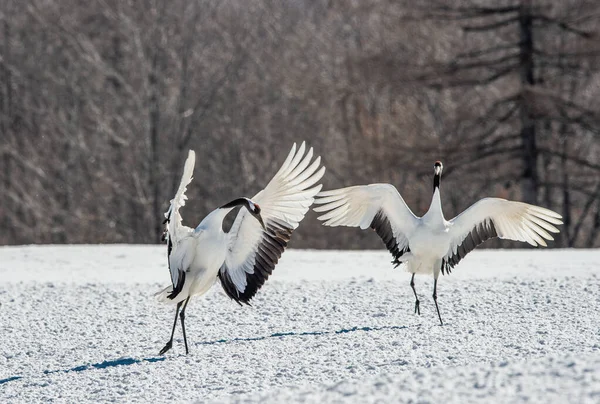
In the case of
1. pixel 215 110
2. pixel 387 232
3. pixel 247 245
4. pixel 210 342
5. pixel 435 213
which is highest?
pixel 215 110

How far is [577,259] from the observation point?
14609 mm

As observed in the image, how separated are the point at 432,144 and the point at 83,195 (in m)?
14.0

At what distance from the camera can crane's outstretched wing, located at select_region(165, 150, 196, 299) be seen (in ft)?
24.6

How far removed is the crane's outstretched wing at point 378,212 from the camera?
366 inches

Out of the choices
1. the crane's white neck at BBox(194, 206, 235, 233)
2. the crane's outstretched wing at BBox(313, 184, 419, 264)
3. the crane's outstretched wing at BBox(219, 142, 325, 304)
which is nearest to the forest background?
the crane's outstretched wing at BBox(313, 184, 419, 264)

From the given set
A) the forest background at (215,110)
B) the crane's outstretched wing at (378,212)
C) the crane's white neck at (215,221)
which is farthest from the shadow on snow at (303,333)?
the forest background at (215,110)

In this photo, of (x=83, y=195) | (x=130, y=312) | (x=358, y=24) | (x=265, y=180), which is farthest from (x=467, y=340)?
(x=358, y=24)

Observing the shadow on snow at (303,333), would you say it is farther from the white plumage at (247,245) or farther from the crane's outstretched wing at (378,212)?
the crane's outstretched wing at (378,212)

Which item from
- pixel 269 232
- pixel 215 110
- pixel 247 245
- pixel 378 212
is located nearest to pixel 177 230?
pixel 247 245

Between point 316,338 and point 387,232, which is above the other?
point 387,232

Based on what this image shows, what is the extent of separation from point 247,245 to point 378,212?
5.25ft

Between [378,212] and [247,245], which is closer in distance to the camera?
[247,245]

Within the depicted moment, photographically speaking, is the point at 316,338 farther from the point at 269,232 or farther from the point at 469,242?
the point at 469,242

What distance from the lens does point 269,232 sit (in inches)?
334
